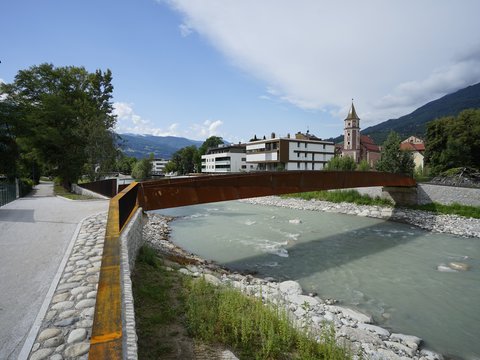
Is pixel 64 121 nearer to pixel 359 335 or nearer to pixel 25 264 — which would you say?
pixel 25 264

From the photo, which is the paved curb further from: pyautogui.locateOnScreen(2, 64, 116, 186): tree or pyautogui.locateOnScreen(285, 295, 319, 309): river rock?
pyautogui.locateOnScreen(2, 64, 116, 186): tree

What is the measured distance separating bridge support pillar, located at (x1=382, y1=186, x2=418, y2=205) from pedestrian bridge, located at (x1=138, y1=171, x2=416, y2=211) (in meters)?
11.7

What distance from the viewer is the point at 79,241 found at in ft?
22.9

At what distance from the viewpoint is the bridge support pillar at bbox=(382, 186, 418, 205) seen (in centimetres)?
2466

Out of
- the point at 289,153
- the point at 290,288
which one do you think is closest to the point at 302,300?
the point at 290,288

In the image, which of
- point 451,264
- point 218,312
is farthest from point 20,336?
point 451,264

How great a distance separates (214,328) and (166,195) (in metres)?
6.57

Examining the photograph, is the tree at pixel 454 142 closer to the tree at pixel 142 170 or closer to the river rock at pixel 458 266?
the river rock at pixel 458 266

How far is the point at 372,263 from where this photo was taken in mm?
12430

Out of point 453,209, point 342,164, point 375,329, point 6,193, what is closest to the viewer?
point 375,329

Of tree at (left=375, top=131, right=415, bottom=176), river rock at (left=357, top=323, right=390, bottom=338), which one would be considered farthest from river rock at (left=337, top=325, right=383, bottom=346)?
tree at (left=375, top=131, right=415, bottom=176)

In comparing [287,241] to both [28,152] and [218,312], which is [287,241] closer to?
[218,312]

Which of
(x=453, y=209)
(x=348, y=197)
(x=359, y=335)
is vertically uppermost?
(x=348, y=197)

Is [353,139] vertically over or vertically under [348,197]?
over
